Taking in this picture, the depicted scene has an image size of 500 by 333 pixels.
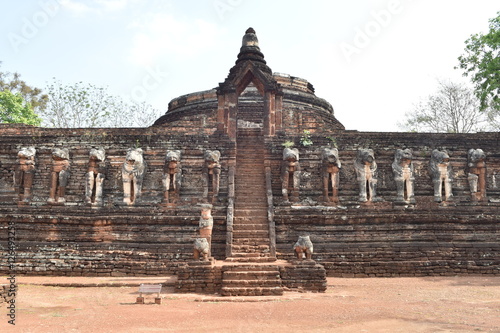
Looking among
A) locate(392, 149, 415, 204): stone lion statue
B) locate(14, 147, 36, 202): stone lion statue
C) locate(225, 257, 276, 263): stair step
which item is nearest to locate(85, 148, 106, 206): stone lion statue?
locate(14, 147, 36, 202): stone lion statue

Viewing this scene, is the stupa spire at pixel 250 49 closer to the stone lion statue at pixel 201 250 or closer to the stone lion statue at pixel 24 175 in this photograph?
the stone lion statue at pixel 24 175

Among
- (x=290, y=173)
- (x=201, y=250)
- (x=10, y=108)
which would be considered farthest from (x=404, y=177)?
(x=10, y=108)

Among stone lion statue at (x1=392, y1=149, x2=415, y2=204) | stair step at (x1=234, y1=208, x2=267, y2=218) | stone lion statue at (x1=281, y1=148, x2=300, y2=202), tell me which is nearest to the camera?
stair step at (x1=234, y1=208, x2=267, y2=218)

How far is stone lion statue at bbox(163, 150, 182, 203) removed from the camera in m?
13.4

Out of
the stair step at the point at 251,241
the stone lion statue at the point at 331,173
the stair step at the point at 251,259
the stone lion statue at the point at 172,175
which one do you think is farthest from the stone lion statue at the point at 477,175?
the stone lion statue at the point at 172,175

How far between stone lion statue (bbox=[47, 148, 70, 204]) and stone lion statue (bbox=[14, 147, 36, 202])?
30.4 inches

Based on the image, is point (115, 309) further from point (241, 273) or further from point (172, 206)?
point (172, 206)

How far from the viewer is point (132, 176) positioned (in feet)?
44.3

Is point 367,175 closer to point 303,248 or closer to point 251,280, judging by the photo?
point 303,248

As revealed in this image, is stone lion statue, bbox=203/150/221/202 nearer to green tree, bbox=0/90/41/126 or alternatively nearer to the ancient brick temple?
the ancient brick temple

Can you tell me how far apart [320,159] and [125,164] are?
5986 millimetres

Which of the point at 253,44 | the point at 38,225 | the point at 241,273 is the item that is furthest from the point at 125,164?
the point at 253,44

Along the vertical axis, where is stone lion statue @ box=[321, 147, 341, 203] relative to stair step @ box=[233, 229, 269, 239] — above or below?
above

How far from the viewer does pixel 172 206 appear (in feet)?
43.4
